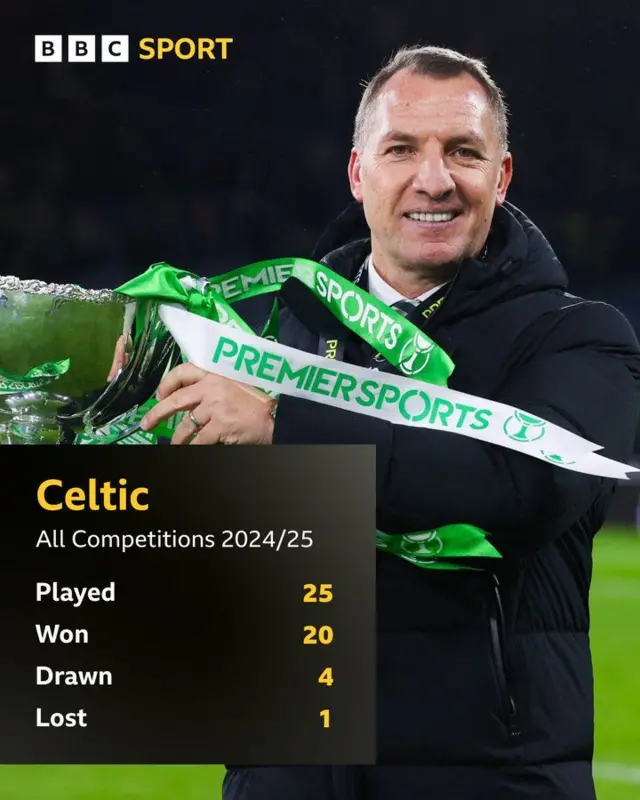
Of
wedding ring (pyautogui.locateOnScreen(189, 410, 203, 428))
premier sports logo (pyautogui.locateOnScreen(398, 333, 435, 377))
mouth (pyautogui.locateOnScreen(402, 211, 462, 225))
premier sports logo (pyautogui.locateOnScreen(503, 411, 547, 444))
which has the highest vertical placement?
mouth (pyautogui.locateOnScreen(402, 211, 462, 225))

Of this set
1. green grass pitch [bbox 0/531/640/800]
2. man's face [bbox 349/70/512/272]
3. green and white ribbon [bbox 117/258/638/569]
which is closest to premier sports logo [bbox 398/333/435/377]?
green and white ribbon [bbox 117/258/638/569]

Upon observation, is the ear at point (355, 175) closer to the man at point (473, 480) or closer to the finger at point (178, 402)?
the man at point (473, 480)

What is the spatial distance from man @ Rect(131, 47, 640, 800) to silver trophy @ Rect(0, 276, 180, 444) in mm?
68

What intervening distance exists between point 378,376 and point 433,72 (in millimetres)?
400

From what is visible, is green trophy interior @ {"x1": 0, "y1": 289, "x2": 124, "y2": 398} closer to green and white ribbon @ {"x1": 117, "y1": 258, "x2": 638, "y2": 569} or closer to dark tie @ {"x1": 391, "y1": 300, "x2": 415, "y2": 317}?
green and white ribbon @ {"x1": 117, "y1": 258, "x2": 638, "y2": 569}

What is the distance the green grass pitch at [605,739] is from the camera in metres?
1.52

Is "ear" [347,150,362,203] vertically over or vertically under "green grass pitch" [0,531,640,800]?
over

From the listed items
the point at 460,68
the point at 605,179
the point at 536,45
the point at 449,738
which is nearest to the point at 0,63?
the point at 460,68

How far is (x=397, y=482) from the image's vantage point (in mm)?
1340

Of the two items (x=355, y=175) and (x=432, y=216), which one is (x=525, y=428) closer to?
(x=432, y=216)

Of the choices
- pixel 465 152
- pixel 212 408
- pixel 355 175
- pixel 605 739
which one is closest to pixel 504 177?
pixel 465 152

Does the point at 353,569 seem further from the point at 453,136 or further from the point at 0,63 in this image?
the point at 0,63

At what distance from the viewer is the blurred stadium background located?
151cm

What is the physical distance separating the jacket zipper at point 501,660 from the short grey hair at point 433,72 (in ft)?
1.91
